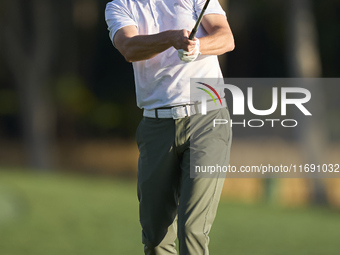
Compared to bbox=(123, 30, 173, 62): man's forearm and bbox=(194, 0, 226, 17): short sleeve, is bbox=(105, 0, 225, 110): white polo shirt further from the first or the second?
bbox=(123, 30, 173, 62): man's forearm

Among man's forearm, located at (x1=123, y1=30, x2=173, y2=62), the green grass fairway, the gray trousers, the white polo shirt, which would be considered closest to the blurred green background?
the green grass fairway

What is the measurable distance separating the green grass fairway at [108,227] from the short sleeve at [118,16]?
3.62 m

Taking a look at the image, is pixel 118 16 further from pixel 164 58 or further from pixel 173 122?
pixel 173 122

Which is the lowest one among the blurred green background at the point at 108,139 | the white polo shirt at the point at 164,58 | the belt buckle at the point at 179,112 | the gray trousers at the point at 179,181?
the blurred green background at the point at 108,139

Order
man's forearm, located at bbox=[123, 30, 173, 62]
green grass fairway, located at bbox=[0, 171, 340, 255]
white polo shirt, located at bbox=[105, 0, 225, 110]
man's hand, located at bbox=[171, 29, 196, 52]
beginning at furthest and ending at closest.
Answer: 1. green grass fairway, located at bbox=[0, 171, 340, 255]
2. white polo shirt, located at bbox=[105, 0, 225, 110]
3. man's forearm, located at bbox=[123, 30, 173, 62]
4. man's hand, located at bbox=[171, 29, 196, 52]

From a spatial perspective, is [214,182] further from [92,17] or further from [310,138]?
[92,17]

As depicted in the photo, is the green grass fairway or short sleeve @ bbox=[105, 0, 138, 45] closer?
short sleeve @ bbox=[105, 0, 138, 45]

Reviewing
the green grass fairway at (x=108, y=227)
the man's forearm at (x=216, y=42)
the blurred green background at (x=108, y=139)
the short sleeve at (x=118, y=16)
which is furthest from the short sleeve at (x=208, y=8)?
the blurred green background at (x=108, y=139)

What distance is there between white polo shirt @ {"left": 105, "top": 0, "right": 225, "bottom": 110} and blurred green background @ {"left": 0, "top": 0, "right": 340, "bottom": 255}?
363cm

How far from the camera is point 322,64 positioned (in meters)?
18.4

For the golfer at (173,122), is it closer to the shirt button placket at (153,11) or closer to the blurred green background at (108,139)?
the shirt button placket at (153,11)

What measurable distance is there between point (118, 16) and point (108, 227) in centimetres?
434

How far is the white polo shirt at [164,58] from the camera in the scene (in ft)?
12.1

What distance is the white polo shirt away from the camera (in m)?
3.69
